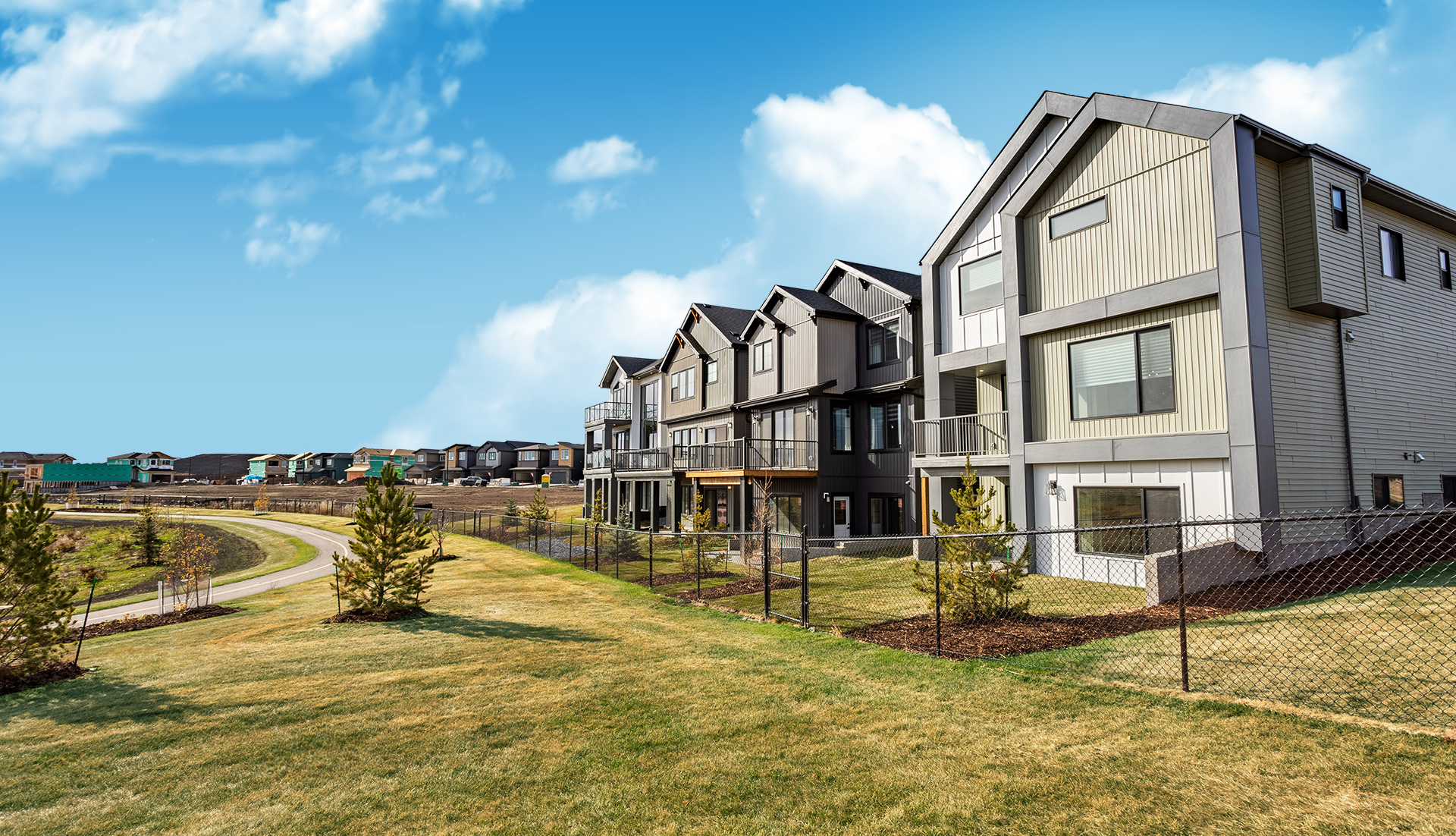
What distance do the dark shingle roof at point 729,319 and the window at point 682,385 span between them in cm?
329

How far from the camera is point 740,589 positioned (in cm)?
1639

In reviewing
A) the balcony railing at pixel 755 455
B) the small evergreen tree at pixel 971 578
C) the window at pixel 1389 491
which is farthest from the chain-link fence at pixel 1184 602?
the balcony railing at pixel 755 455

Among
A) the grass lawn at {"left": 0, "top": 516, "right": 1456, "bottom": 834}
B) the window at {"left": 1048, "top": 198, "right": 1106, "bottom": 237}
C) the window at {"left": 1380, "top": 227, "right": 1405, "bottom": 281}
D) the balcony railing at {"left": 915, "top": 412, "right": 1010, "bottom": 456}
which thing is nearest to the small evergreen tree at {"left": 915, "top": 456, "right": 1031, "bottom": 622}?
the grass lawn at {"left": 0, "top": 516, "right": 1456, "bottom": 834}

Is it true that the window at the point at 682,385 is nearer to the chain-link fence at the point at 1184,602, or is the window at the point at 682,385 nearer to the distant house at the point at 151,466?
the chain-link fence at the point at 1184,602

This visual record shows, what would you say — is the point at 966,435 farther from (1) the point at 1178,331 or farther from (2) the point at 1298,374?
(2) the point at 1298,374

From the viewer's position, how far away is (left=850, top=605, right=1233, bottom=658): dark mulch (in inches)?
381

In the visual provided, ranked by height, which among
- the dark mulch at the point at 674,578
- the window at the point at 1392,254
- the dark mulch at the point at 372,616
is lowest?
the dark mulch at the point at 372,616

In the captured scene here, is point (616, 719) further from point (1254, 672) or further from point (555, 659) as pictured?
point (1254, 672)

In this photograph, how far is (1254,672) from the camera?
784cm

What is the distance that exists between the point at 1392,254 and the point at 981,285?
9.44 m

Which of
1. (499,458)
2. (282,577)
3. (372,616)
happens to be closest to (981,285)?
(372,616)

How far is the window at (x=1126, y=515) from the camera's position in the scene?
15.0 meters

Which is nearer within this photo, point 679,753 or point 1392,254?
point 679,753

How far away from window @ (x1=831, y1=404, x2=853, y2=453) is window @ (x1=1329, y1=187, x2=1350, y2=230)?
625 inches
